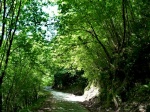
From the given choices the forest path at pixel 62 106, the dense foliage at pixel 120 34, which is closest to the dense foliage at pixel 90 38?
the dense foliage at pixel 120 34

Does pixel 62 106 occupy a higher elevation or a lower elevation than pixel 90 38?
lower

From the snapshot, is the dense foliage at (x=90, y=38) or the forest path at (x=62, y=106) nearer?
the dense foliage at (x=90, y=38)

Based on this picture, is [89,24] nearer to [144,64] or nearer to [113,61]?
[113,61]

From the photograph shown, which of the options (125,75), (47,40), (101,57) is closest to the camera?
(47,40)

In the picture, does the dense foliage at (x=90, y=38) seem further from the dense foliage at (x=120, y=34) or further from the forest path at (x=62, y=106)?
the forest path at (x=62, y=106)

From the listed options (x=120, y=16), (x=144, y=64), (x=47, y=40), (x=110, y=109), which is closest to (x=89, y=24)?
(x=120, y=16)

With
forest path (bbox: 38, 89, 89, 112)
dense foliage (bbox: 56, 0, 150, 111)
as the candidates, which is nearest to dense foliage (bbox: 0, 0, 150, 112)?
dense foliage (bbox: 56, 0, 150, 111)

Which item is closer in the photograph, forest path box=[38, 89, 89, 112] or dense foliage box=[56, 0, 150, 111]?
dense foliage box=[56, 0, 150, 111]

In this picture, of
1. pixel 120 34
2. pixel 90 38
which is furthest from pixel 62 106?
pixel 120 34

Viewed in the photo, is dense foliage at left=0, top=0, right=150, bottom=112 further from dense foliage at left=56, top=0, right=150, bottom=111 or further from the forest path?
the forest path

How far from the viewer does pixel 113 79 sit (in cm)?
2075

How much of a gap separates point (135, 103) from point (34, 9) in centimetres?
838

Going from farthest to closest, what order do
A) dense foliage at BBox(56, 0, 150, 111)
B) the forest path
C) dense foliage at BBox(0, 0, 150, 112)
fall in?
the forest path < dense foliage at BBox(56, 0, 150, 111) < dense foliage at BBox(0, 0, 150, 112)

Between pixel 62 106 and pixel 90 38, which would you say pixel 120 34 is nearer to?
pixel 90 38
